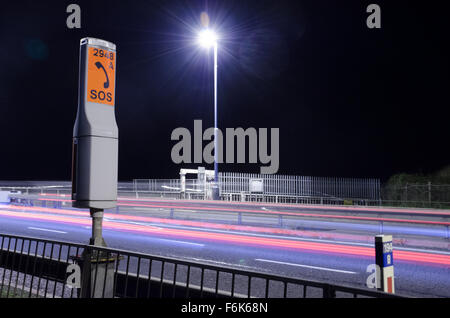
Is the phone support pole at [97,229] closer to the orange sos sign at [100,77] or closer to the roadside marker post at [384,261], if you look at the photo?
the orange sos sign at [100,77]

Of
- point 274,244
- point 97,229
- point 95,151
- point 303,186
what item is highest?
point 95,151

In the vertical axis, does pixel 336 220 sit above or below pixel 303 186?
below

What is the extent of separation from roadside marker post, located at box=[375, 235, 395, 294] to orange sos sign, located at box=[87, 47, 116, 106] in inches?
147

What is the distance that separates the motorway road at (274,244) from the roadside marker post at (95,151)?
13.9 ft

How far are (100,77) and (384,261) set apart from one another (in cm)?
417

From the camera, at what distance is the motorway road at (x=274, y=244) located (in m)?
8.51

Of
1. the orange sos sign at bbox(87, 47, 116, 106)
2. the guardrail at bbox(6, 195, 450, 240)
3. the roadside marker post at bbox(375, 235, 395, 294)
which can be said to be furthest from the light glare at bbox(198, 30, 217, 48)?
the roadside marker post at bbox(375, 235, 395, 294)

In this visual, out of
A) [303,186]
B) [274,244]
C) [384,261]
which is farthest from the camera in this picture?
[303,186]

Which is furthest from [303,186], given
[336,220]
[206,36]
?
[336,220]

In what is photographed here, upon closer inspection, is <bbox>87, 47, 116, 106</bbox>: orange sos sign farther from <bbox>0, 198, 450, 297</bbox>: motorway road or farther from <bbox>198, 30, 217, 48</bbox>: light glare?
<bbox>198, 30, 217, 48</bbox>: light glare

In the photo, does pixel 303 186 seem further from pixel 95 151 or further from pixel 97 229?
pixel 95 151

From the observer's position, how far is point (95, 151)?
5062 mm

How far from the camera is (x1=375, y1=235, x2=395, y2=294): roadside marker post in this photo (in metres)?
5.10

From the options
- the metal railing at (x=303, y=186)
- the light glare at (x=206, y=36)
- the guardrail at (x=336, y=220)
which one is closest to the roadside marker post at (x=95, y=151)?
the guardrail at (x=336, y=220)
